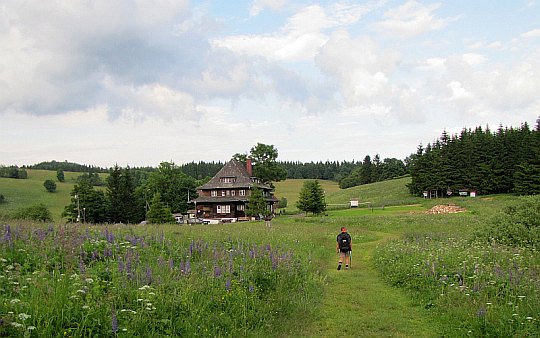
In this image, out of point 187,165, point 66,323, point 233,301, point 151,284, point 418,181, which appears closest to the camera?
point 66,323

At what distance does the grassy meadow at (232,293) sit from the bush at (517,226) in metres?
2.74

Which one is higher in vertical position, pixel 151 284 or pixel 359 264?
pixel 151 284

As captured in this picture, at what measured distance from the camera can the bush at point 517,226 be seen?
1761cm

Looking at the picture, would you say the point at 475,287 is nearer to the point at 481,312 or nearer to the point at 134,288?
the point at 481,312

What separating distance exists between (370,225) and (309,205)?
27009mm

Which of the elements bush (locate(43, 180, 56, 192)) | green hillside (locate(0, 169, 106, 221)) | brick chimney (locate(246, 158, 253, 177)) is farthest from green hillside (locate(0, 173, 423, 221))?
brick chimney (locate(246, 158, 253, 177))

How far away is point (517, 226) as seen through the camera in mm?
18422

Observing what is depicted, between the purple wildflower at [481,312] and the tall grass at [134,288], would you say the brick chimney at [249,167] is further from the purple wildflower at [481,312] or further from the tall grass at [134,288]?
the purple wildflower at [481,312]

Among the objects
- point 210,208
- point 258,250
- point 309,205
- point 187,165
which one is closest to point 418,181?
point 309,205

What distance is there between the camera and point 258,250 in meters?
13.8

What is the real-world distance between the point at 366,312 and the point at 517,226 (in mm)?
10991

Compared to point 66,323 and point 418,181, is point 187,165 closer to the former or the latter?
point 418,181

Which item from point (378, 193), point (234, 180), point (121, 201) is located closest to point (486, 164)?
point (378, 193)

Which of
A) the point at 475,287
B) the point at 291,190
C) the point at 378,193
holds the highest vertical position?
the point at 291,190
